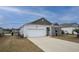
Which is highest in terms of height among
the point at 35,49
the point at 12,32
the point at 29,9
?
the point at 29,9

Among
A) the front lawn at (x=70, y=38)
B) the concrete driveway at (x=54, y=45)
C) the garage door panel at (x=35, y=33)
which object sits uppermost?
the garage door panel at (x=35, y=33)

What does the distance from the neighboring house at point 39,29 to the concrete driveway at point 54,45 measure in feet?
0.35

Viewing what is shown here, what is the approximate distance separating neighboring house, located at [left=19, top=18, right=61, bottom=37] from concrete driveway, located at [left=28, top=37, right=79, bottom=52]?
105 mm

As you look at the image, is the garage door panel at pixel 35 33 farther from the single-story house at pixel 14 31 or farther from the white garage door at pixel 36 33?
the single-story house at pixel 14 31

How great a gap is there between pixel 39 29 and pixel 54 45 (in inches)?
16.4

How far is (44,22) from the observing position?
4.18 meters

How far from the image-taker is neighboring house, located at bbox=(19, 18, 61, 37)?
4.22 m

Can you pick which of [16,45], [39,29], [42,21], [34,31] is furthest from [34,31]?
[16,45]

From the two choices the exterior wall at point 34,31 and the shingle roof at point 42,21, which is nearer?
the shingle roof at point 42,21

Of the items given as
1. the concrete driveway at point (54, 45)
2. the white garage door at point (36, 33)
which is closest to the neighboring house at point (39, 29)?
the white garage door at point (36, 33)

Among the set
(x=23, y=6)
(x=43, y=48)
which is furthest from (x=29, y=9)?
(x=43, y=48)

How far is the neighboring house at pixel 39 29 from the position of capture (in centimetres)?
422

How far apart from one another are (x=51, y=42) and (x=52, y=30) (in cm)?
23
